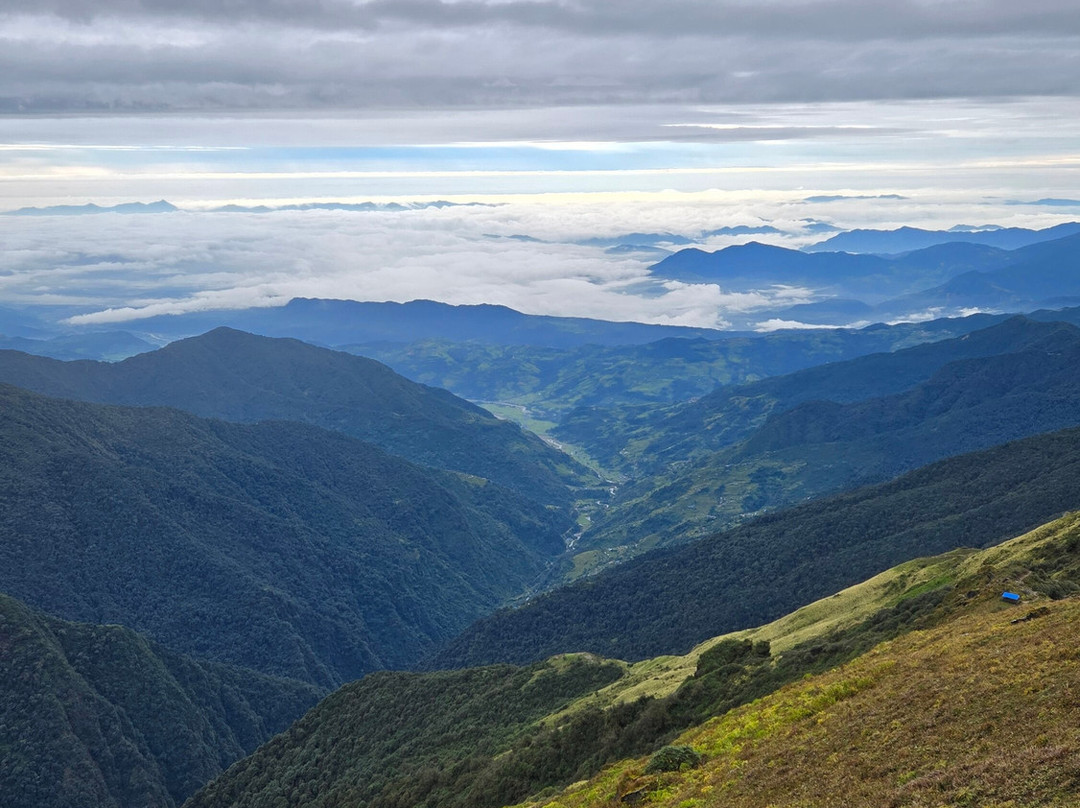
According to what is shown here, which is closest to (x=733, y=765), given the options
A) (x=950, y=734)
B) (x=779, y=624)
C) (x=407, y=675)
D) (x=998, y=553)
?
(x=950, y=734)

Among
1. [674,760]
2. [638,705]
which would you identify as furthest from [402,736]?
[674,760]

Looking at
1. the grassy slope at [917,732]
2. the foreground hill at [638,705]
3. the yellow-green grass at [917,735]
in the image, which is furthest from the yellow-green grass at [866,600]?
the yellow-green grass at [917,735]

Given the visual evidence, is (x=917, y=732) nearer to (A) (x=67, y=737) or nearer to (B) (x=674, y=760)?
(B) (x=674, y=760)

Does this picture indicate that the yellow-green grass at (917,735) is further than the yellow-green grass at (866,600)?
No

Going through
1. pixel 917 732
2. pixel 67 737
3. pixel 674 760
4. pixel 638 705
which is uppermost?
pixel 917 732


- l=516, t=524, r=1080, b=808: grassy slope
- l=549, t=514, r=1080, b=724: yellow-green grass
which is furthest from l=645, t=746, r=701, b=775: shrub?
l=549, t=514, r=1080, b=724: yellow-green grass

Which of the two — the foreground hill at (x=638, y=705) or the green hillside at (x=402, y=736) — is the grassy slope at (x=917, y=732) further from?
the green hillside at (x=402, y=736)
